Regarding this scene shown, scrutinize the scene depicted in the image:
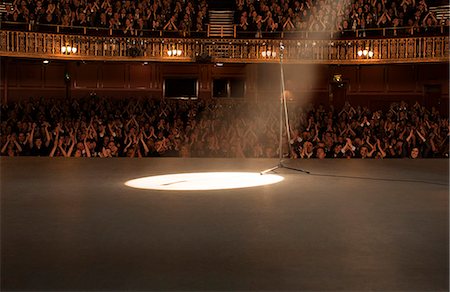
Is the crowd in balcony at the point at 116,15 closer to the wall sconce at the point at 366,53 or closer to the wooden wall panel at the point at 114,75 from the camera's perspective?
the wooden wall panel at the point at 114,75

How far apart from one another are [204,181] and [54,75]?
14.8 m

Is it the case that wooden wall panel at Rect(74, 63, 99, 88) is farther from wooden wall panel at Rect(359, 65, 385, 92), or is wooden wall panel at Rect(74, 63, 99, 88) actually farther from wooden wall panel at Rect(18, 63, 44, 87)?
wooden wall panel at Rect(359, 65, 385, 92)

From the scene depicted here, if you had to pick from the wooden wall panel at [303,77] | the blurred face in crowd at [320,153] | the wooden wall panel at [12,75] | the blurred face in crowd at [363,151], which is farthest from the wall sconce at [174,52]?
the blurred face in crowd at [363,151]

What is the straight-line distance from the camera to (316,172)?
8812mm

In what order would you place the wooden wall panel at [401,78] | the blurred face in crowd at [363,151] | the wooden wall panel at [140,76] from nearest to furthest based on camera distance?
the blurred face in crowd at [363,151], the wooden wall panel at [401,78], the wooden wall panel at [140,76]

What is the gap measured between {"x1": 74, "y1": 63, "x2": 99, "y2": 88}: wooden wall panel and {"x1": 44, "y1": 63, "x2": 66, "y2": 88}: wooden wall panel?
1.82ft

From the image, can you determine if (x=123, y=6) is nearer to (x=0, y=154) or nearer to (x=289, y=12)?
(x=289, y=12)

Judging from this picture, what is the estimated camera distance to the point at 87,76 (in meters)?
21.1

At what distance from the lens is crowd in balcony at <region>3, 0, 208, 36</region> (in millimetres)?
18406

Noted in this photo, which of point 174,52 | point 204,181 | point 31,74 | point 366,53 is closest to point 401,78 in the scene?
point 366,53

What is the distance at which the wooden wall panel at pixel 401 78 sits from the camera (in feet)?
68.1

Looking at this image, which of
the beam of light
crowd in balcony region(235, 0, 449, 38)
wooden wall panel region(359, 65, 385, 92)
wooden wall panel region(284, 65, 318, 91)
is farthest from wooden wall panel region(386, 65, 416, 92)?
the beam of light

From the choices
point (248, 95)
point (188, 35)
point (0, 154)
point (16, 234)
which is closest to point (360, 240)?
point (16, 234)

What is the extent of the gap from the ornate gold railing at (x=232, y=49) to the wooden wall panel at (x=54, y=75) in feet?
9.40
